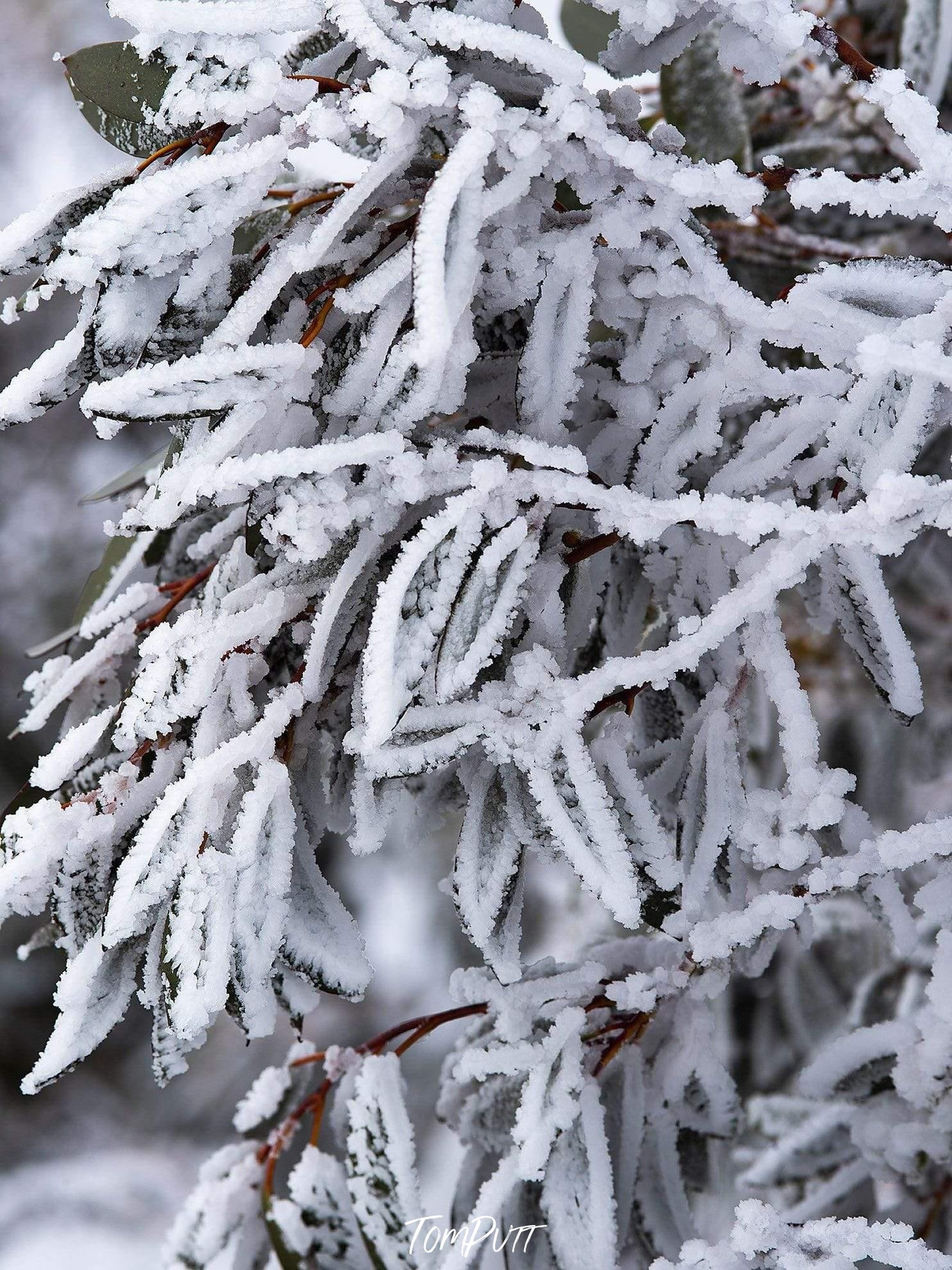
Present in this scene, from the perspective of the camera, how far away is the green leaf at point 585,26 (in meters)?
0.73

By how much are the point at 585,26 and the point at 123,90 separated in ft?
1.32

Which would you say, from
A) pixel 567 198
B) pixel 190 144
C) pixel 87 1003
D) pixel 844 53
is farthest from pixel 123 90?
pixel 87 1003

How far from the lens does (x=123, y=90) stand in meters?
0.48

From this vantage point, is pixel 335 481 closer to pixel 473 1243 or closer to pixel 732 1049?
pixel 473 1243

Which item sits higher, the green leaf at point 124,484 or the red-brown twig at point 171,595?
the green leaf at point 124,484

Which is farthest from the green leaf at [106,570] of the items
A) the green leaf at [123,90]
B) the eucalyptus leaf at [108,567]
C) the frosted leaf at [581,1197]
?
the frosted leaf at [581,1197]

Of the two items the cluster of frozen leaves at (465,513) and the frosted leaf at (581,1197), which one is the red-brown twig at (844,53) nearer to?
the cluster of frozen leaves at (465,513)

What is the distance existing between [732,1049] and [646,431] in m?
1.11

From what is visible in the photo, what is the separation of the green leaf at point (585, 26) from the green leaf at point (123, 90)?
0.37 m

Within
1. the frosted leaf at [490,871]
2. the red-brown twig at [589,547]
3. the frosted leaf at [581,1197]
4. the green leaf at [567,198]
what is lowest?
the frosted leaf at [581,1197]

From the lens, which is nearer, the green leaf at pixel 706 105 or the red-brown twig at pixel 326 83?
the red-brown twig at pixel 326 83

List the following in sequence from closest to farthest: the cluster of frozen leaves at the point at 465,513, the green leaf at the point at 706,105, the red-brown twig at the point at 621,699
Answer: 1. the cluster of frozen leaves at the point at 465,513
2. the red-brown twig at the point at 621,699
3. the green leaf at the point at 706,105

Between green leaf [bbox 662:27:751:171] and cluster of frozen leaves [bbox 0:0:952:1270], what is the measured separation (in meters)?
0.32

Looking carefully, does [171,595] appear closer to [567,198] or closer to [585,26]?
[567,198]
